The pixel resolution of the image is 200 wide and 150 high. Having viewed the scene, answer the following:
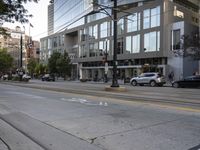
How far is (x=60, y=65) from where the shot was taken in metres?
78.4

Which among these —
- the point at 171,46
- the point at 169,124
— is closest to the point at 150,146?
the point at 169,124

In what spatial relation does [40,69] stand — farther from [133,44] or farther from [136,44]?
[136,44]

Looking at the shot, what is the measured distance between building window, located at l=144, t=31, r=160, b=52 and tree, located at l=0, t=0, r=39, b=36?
48776 mm

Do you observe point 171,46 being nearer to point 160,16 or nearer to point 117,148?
point 160,16

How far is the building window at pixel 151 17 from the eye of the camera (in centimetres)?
6056

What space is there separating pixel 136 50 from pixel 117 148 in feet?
195

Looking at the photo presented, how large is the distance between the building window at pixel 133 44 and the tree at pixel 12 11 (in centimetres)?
5249

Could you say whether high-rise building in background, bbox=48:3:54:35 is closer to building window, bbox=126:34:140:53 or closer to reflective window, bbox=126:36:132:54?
reflective window, bbox=126:36:132:54

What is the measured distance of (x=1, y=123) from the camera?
10.5 meters

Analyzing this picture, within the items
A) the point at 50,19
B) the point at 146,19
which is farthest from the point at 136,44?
the point at 50,19

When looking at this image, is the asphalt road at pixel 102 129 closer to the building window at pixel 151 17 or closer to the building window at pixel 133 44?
the building window at pixel 151 17

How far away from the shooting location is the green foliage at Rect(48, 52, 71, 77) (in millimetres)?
78438

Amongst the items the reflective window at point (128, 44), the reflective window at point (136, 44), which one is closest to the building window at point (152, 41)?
the reflective window at point (136, 44)

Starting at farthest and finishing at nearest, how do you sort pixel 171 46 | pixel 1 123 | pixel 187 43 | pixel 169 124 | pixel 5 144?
pixel 171 46
pixel 187 43
pixel 1 123
pixel 169 124
pixel 5 144
